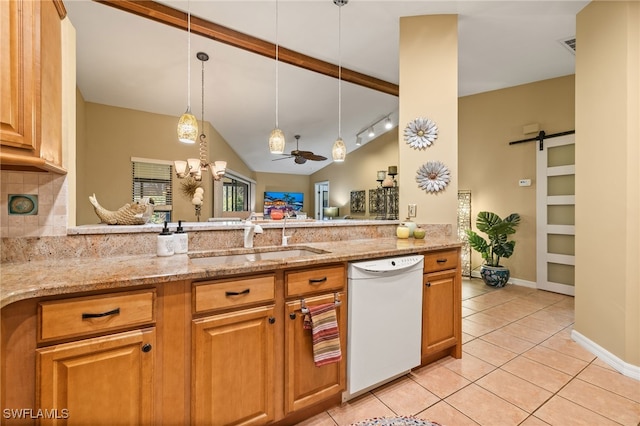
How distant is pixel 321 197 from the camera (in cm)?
974

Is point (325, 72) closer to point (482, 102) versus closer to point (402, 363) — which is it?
point (482, 102)

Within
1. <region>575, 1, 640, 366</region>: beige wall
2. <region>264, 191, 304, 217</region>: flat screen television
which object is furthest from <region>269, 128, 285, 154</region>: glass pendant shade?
<region>264, 191, 304, 217</region>: flat screen television

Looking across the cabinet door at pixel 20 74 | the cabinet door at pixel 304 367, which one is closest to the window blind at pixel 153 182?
the cabinet door at pixel 20 74

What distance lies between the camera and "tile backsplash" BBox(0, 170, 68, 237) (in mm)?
1327

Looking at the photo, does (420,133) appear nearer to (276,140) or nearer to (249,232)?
(276,140)

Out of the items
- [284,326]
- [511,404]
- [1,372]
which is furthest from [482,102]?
[1,372]

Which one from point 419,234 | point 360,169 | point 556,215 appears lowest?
point 419,234

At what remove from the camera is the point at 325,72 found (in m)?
3.64

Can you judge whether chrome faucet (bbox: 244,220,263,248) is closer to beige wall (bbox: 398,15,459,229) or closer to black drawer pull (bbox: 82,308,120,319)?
black drawer pull (bbox: 82,308,120,319)

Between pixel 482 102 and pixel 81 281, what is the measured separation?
5.53 m

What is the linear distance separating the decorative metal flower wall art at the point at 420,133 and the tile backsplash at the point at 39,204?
8.71 ft

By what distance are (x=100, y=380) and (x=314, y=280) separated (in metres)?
0.97

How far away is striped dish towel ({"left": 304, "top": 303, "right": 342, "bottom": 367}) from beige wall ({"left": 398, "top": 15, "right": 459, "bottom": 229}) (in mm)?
1582

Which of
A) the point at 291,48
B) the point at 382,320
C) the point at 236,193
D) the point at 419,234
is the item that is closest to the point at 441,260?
the point at 419,234
